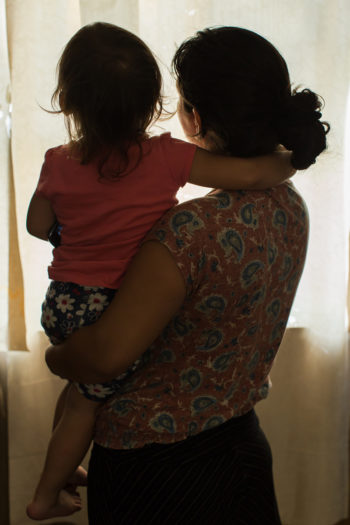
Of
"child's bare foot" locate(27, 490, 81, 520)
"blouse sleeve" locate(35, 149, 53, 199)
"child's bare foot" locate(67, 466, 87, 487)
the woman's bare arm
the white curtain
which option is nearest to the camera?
the woman's bare arm

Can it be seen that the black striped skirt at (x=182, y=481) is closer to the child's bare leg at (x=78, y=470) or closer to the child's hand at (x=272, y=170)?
the child's bare leg at (x=78, y=470)

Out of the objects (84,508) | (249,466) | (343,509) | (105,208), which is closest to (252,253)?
(105,208)

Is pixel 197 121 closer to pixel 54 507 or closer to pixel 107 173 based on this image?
pixel 107 173

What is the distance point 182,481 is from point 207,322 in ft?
0.97

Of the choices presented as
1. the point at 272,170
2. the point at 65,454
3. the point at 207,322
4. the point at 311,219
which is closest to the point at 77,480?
the point at 65,454

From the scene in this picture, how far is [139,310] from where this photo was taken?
0.81m

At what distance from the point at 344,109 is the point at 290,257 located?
107 centimetres

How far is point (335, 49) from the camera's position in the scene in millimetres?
1789

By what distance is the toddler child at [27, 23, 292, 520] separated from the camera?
3.09ft

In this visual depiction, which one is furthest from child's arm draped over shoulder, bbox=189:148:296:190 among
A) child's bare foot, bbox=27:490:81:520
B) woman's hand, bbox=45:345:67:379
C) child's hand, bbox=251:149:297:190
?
child's bare foot, bbox=27:490:81:520

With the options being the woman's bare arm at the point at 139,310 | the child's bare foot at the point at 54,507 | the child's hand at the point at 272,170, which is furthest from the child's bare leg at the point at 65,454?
the child's hand at the point at 272,170

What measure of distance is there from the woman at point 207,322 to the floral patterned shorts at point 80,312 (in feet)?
0.11

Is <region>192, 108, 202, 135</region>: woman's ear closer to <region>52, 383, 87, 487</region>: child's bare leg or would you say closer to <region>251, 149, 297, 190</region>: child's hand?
<region>251, 149, 297, 190</region>: child's hand

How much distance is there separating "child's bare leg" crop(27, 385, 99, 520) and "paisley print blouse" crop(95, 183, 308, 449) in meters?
0.06
